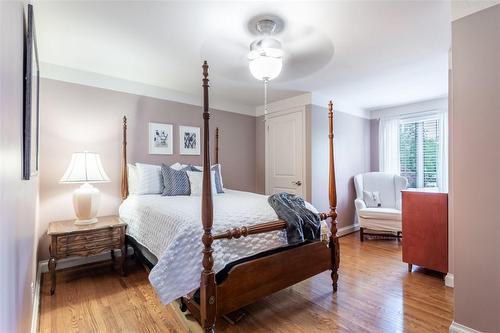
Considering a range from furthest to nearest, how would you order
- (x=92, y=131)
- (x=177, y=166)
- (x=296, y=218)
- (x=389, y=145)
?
(x=389, y=145)
(x=177, y=166)
(x=92, y=131)
(x=296, y=218)

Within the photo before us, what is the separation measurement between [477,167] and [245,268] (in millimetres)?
1634

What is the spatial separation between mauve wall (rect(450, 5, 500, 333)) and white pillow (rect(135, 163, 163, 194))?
9.38ft

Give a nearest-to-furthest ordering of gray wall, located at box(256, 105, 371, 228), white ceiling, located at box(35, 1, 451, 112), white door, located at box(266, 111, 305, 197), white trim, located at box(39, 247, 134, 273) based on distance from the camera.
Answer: white ceiling, located at box(35, 1, 451, 112), white trim, located at box(39, 247, 134, 273), gray wall, located at box(256, 105, 371, 228), white door, located at box(266, 111, 305, 197)

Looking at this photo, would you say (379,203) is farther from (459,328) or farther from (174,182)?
(174,182)

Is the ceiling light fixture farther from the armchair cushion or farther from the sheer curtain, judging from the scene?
the sheer curtain

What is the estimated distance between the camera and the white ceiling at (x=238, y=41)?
181cm

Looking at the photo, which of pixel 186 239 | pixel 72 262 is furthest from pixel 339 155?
pixel 72 262

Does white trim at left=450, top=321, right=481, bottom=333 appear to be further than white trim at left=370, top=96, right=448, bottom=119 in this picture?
No

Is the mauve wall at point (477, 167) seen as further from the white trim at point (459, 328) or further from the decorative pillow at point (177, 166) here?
the decorative pillow at point (177, 166)

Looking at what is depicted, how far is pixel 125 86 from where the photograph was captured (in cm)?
325

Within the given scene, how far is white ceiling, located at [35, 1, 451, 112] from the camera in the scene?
181 cm

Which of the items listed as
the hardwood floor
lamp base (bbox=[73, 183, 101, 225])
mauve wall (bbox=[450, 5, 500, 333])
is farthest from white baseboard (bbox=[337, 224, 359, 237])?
lamp base (bbox=[73, 183, 101, 225])

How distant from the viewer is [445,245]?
8.25 feet

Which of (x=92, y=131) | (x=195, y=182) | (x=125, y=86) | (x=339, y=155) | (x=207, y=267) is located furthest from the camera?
(x=339, y=155)
